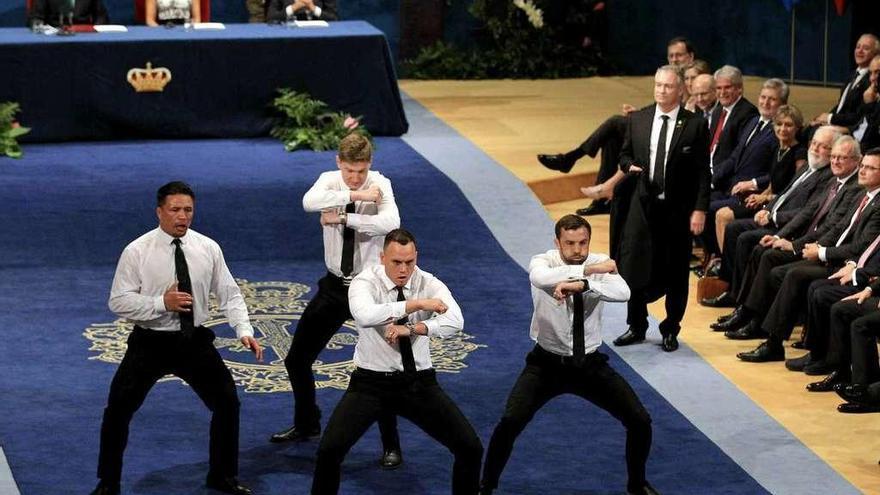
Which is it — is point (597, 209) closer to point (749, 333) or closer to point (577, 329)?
point (749, 333)

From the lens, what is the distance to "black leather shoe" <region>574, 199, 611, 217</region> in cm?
1343

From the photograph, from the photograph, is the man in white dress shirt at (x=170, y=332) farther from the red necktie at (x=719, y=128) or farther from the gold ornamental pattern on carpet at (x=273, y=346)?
the red necktie at (x=719, y=128)

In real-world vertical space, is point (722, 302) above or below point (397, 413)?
below

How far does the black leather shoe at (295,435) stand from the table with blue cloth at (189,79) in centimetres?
745

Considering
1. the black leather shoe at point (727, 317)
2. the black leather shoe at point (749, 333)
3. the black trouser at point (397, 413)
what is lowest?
the black leather shoe at point (749, 333)

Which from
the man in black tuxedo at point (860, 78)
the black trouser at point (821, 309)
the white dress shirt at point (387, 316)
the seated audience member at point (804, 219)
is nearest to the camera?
the white dress shirt at point (387, 316)

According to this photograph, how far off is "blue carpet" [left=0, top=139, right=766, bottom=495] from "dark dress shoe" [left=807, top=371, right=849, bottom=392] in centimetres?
91

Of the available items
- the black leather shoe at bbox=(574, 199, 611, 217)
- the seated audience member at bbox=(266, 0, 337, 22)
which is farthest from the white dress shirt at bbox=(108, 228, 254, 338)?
the seated audience member at bbox=(266, 0, 337, 22)

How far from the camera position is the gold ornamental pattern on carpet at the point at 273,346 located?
30.3 ft

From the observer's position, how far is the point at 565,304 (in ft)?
24.6

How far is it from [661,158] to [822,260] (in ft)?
3.54

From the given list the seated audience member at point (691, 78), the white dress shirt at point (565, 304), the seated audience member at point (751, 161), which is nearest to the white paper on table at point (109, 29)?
the seated audience member at point (691, 78)

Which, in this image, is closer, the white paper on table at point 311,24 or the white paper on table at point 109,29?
the white paper on table at point 109,29

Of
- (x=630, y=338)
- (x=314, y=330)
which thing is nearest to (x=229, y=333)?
(x=314, y=330)
